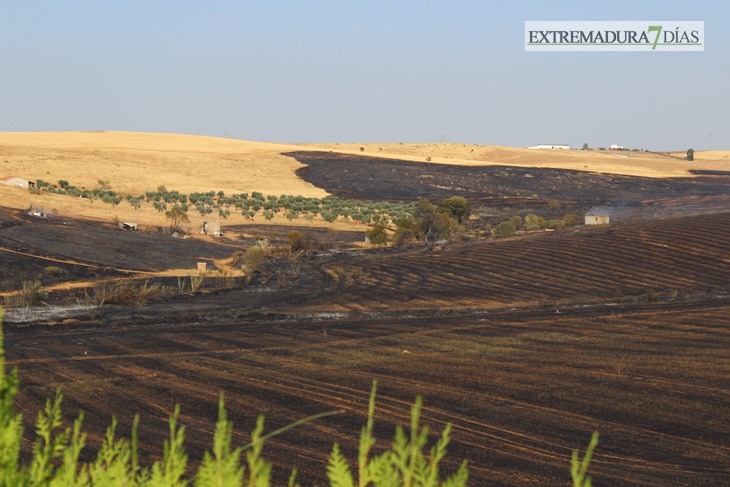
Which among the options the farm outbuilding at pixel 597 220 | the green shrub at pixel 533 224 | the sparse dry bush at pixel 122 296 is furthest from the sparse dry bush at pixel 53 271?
the farm outbuilding at pixel 597 220

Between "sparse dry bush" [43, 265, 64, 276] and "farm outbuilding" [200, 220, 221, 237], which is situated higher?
"farm outbuilding" [200, 220, 221, 237]

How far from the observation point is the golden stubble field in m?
52.3

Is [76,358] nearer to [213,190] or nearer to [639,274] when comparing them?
[639,274]

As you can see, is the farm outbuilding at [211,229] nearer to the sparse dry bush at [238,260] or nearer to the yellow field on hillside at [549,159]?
the sparse dry bush at [238,260]

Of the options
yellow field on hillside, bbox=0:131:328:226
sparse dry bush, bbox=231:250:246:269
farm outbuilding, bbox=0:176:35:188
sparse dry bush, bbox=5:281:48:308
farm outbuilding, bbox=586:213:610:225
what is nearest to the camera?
sparse dry bush, bbox=5:281:48:308

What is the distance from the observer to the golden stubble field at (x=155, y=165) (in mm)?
52281

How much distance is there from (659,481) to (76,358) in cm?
1074

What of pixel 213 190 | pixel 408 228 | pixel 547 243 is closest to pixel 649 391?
pixel 547 243

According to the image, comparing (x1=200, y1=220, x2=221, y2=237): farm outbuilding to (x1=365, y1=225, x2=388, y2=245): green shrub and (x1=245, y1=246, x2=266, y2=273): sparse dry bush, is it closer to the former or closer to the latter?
(x1=365, y1=225, x2=388, y2=245): green shrub

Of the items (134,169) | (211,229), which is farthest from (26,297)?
(134,169)

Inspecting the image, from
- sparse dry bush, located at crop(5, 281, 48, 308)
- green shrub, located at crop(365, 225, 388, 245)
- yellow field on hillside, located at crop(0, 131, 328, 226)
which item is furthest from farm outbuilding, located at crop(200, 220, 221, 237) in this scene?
sparse dry bush, located at crop(5, 281, 48, 308)

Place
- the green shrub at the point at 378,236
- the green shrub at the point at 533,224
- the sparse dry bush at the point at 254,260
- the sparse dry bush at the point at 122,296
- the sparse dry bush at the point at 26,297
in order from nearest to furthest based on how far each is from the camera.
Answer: the sparse dry bush at the point at 26,297, the sparse dry bush at the point at 122,296, the sparse dry bush at the point at 254,260, the green shrub at the point at 378,236, the green shrub at the point at 533,224

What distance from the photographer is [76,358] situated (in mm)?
16562

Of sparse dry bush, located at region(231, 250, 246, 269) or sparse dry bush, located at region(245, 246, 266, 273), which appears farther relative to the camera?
sparse dry bush, located at region(231, 250, 246, 269)
